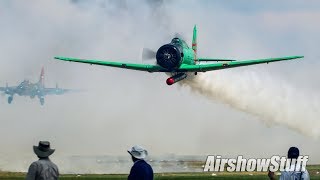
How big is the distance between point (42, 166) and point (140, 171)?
246 cm

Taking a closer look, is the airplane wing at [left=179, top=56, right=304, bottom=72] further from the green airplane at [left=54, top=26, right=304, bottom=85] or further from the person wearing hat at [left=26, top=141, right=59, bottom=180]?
the person wearing hat at [left=26, top=141, right=59, bottom=180]

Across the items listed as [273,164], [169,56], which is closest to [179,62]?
[169,56]

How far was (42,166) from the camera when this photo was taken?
2012cm

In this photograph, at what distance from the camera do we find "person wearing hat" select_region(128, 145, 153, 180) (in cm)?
1986

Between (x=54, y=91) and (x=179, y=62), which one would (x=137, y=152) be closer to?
(x=179, y=62)

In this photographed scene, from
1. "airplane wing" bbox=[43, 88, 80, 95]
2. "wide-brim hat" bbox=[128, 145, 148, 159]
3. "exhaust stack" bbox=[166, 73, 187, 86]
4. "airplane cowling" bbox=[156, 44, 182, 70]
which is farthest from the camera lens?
"airplane wing" bbox=[43, 88, 80, 95]

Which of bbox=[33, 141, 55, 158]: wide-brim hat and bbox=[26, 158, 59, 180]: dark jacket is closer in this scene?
bbox=[26, 158, 59, 180]: dark jacket

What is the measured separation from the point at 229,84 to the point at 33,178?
77440mm

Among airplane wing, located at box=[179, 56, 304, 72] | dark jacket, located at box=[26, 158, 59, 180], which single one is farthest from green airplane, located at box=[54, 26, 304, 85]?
dark jacket, located at box=[26, 158, 59, 180]

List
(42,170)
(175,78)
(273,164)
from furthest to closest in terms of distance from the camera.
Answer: (175,78)
(273,164)
(42,170)

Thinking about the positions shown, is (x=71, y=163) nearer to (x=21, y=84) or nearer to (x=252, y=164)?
(x=252, y=164)

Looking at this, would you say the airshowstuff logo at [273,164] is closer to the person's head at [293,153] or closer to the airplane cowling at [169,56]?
the person's head at [293,153]

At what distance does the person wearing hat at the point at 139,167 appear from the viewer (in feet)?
65.2

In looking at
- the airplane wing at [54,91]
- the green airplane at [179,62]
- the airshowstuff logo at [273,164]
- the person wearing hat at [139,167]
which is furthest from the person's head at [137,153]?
the airplane wing at [54,91]
